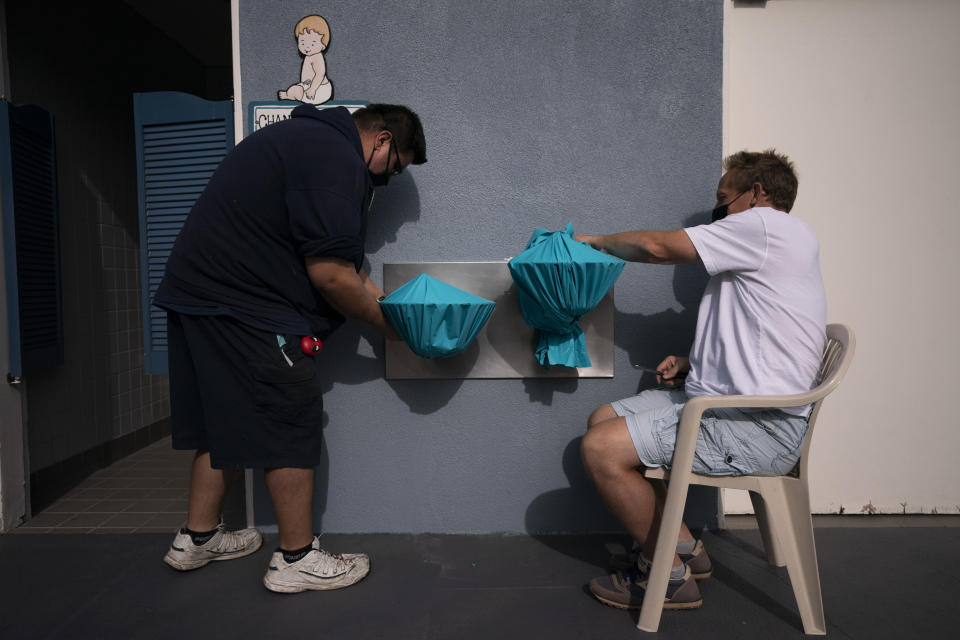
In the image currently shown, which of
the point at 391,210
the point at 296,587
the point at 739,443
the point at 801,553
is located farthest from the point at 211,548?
the point at 801,553

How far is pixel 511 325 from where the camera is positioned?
2.21 metres

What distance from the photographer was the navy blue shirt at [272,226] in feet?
5.57

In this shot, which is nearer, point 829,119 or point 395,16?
point 395,16

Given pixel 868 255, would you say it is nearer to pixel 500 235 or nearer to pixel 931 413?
pixel 931 413

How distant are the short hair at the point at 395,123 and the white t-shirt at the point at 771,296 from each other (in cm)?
99

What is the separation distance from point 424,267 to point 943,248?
2.28 m

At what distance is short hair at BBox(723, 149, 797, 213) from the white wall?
641mm

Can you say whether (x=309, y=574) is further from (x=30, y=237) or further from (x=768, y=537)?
(x=30, y=237)

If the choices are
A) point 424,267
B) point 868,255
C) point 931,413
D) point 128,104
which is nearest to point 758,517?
point 931,413

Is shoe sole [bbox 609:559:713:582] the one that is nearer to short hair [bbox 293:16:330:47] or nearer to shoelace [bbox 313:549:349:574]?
shoelace [bbox 313:549:349:574]

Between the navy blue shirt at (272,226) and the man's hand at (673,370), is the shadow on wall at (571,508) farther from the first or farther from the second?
the navy blue shirt at (272,226)

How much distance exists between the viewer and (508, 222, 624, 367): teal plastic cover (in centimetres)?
183

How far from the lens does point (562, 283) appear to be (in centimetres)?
184

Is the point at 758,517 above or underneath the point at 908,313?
underneath
